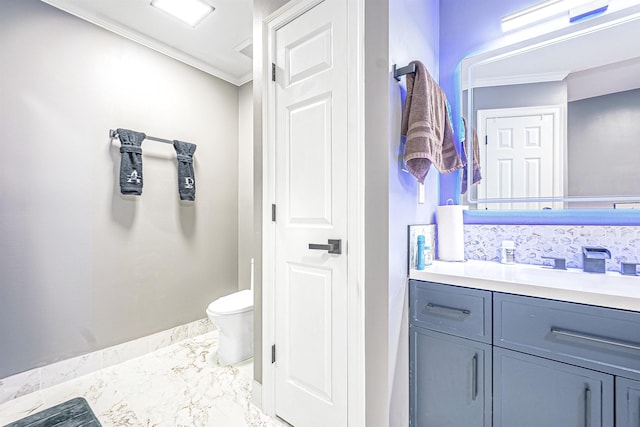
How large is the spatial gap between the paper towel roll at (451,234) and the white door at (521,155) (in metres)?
0.25

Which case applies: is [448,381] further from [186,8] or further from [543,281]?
[186,8]

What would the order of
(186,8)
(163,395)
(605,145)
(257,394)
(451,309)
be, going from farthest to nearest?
(186,8), (163,395), (257,394), (605,145), (451,309)

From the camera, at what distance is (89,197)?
6.64ft

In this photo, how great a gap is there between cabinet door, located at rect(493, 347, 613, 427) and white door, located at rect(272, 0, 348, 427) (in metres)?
0.62

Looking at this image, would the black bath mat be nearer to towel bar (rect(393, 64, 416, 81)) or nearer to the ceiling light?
towel bar (rect(393, 64, 416, 81))

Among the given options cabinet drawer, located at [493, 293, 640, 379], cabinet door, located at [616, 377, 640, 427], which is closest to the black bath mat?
cabinet drawer, located at [493, 293, 640, 379]

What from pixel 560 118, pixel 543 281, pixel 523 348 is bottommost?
pixel 523 348

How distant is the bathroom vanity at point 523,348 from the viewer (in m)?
0.86

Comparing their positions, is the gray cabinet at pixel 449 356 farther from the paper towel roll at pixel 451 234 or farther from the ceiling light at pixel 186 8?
the ceiling light at pixel 186 8

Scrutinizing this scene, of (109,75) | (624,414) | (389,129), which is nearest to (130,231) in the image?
(109,75)

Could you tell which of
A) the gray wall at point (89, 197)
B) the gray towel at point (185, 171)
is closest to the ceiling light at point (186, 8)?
the gray wall at point (89, 197)

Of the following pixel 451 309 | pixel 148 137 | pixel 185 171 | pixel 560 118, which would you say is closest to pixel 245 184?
pixel 185 171

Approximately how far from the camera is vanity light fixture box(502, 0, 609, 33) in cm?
131

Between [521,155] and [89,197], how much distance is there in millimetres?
2874
